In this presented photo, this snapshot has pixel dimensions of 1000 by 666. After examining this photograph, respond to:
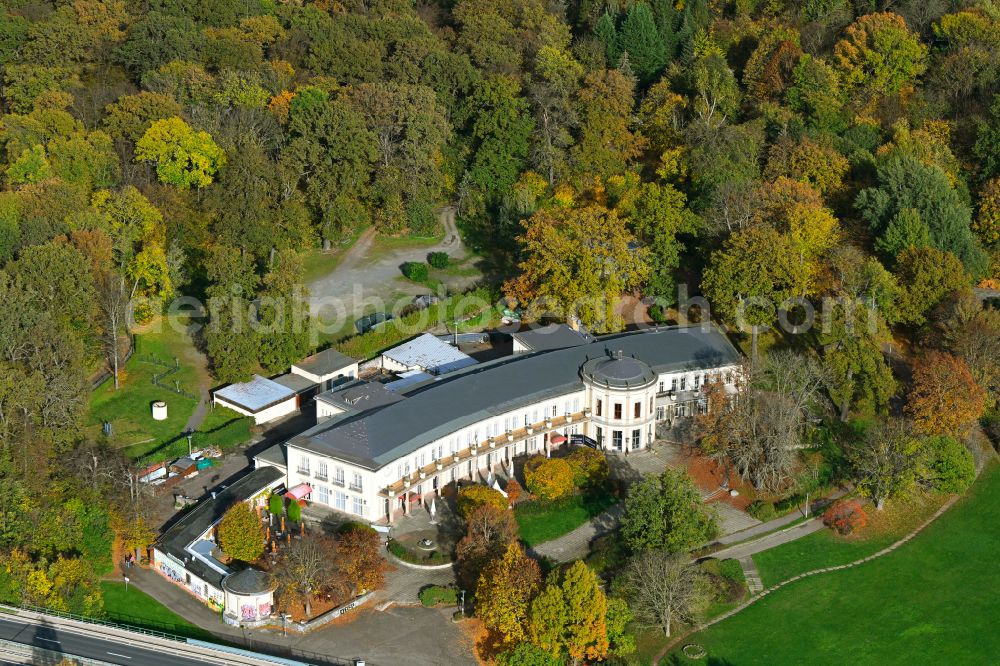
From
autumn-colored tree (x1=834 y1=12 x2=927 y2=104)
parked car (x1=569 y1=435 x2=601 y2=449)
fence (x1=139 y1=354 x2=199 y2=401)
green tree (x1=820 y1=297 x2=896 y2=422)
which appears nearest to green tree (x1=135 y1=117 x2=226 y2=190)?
fence (x1=139 y1=354 x2=199 y2=401)

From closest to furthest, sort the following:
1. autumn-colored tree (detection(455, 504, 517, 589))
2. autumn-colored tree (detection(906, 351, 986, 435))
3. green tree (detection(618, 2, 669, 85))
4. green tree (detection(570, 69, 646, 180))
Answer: autumn-colored tree (detection(455, 504, 517, 589)) → autumn-colored tree (detection(906, 351, 986, 435)) → green tree (detection(570, 69, 646, 180)) → green tree (detection(618, 2, 669, 85))

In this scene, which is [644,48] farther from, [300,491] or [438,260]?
[300,491]

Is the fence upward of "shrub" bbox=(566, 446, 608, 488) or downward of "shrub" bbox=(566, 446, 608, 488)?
upward

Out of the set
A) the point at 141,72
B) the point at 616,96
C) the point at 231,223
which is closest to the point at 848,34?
the point at 616,96

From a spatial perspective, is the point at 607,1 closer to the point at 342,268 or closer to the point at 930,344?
the point at 342,268

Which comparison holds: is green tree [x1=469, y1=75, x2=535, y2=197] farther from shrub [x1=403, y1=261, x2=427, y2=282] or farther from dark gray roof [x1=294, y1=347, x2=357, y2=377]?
dark gray roof [x1=294, y1=347, x2=357, y2=377]

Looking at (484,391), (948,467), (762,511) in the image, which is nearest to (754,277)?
(948,467)
